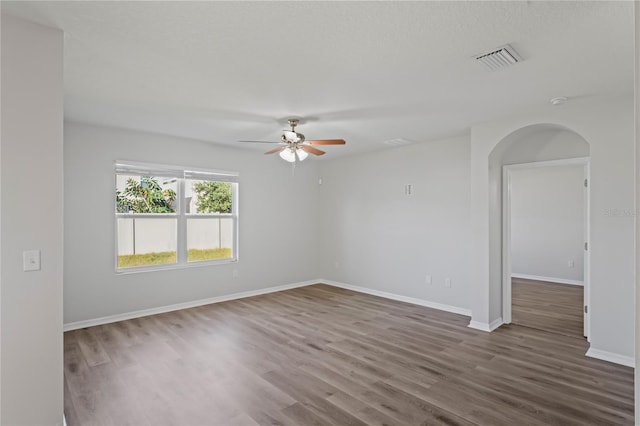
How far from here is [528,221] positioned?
25.0ft

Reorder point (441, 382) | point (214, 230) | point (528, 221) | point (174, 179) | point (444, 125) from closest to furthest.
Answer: point (441, 382) → point (444, 125) → point (174, 179) → point (214, 230) → point (528, 221)

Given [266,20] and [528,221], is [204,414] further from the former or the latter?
[528,221]

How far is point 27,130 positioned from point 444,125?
426 cm

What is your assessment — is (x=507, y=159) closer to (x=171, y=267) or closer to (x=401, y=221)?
(x=401, y=221)

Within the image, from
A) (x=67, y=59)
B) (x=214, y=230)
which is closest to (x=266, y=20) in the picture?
(x=67, y=59)

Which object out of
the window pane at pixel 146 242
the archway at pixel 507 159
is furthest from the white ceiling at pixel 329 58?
the window pane at pixel 146 242

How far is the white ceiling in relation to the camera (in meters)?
1.97

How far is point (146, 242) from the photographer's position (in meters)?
4.99

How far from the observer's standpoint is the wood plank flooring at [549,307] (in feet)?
14.4

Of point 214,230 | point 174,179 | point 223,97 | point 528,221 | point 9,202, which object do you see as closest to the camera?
point 9,202

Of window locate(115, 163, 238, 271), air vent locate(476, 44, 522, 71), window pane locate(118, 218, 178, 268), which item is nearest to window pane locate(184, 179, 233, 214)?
window locate(115, 163, 238, 271)

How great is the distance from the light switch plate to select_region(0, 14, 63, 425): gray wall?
0.07 ft

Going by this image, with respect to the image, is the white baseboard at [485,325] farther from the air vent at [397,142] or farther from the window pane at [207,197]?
the window pane at [207,197]

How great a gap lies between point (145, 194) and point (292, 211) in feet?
9.11
